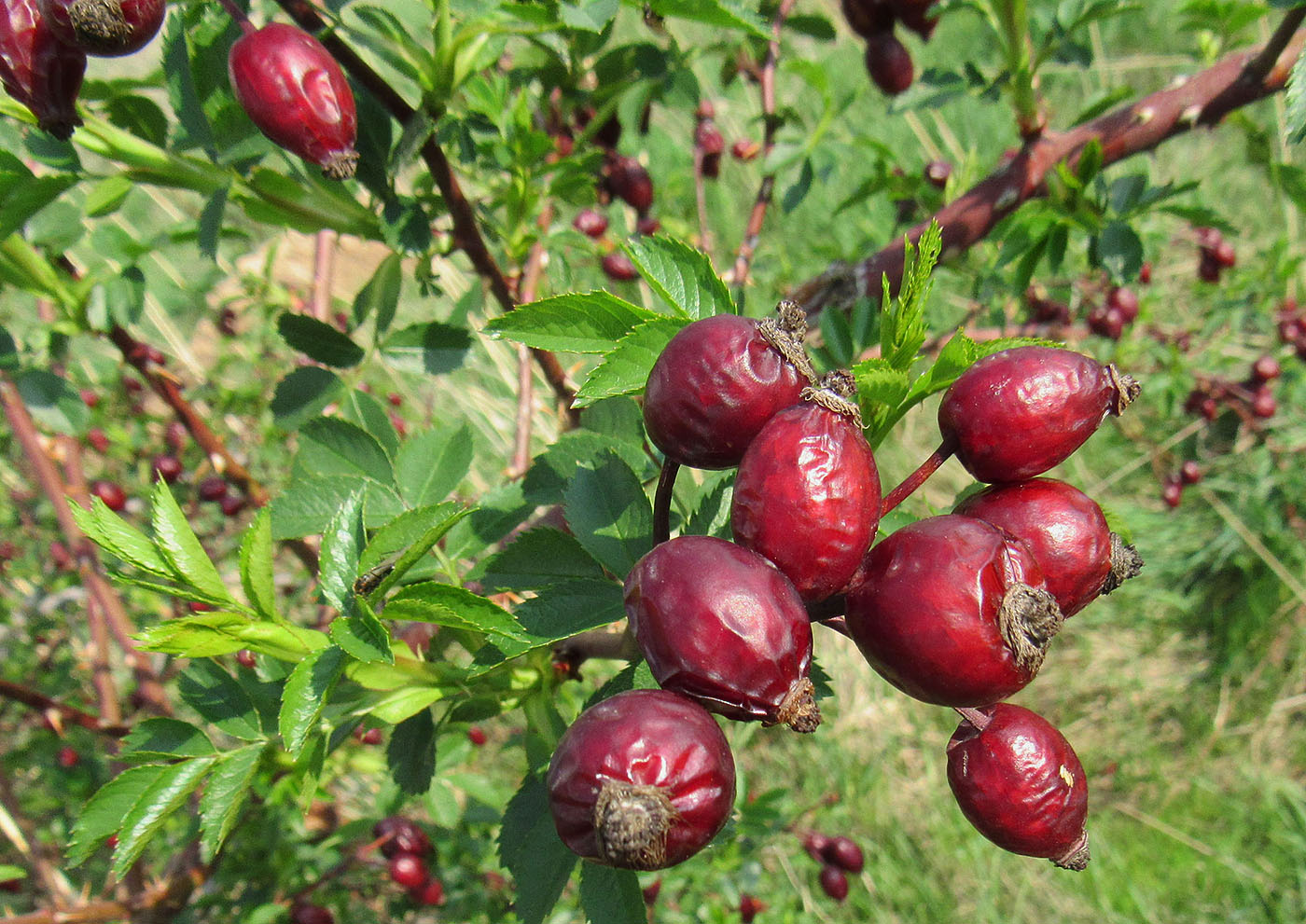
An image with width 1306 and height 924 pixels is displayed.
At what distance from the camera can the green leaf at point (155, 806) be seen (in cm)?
85

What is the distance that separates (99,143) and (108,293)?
633 mm

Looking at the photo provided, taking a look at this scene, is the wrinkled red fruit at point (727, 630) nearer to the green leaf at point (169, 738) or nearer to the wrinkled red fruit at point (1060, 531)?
the wrinkled red fruit at point (1060, 531)

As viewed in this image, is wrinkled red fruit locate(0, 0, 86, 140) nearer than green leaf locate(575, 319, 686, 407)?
No

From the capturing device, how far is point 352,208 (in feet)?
4.12

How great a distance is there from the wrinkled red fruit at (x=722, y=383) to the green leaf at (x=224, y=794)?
564 mm

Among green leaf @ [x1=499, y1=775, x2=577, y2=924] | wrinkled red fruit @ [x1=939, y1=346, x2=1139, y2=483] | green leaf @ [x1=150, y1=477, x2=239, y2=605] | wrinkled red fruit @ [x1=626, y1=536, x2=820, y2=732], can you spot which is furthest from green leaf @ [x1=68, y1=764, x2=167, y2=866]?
wrinkled red fruit @ [x1=939, y1=346, x2=1139, y2=483]

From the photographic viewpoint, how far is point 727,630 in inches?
25.5

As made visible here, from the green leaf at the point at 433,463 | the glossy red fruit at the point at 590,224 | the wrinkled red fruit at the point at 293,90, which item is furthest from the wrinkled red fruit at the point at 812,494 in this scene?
the glossy red fruit at the point at 590,224

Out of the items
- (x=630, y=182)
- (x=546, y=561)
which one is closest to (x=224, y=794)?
(x=546, y=561)

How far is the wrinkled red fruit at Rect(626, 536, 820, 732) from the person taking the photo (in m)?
0.65

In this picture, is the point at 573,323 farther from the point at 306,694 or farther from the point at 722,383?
the point at 306,694

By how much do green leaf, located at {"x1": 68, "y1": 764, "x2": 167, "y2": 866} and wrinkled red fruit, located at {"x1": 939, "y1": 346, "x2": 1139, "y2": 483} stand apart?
912 millimetres

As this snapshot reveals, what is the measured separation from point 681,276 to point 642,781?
0.49m

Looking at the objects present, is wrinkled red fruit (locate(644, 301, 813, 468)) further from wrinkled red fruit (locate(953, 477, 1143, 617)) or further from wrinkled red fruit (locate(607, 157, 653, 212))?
wrinkled red fruit (locate(607, 157, 653, 212))
